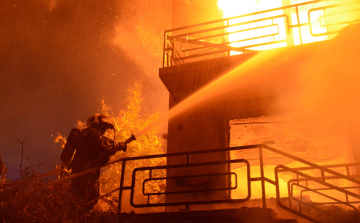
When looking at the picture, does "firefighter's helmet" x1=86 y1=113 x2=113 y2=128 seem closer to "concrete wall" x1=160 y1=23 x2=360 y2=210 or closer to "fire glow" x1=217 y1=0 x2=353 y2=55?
"concrete wall" x1=160 y1=23 x2=360 y2=210

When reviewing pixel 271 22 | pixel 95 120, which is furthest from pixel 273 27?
pixel 95 120

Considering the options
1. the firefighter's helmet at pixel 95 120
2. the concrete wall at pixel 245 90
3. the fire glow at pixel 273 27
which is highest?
the fire glow at pixel 273 27

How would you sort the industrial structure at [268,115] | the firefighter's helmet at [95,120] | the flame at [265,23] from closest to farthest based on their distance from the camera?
1. the firefighter's helmet at [95,120]
2. the industrial structure at [268,115]
3. the flame at [265,23]

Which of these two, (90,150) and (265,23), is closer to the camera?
(90,150)

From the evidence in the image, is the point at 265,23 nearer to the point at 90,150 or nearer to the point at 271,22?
the point at 271,22

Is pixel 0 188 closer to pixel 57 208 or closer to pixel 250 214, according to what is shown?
pixel 57 208

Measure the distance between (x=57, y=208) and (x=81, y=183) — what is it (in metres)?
1.54


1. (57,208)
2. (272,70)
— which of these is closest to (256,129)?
(272,70)

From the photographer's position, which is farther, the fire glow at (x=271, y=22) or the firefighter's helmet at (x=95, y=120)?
the fire glow at (x=271, y=22)

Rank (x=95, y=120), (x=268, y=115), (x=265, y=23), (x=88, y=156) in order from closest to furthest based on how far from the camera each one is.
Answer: (x=88, y=156) → (x=95, y=120) → (x=268, y=115) → (x=265, y=23)

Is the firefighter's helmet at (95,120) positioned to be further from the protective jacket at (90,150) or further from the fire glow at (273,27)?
the fire glow at (273,27)

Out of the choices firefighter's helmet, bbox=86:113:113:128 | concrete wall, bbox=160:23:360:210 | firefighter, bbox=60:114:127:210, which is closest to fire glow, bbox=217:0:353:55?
concrete wall, bbox=160:23:360:210

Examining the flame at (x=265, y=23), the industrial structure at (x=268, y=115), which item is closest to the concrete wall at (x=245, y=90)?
the industrial structure at (x=268, y=115)

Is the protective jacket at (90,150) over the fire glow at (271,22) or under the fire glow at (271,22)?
under
